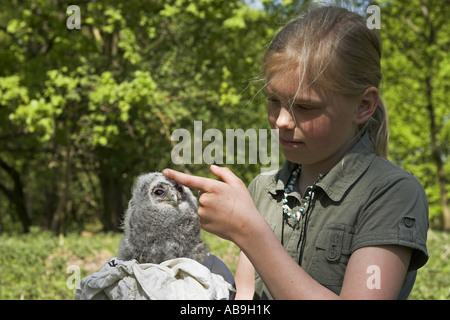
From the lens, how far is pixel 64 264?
22.7ft

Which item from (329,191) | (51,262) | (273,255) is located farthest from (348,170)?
(51,262)

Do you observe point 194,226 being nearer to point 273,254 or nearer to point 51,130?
point 273,254

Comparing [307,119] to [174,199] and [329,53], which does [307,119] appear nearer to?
[329,53]

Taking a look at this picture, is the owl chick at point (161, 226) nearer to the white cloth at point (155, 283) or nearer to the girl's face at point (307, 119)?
the white cloth at point (155, 283)

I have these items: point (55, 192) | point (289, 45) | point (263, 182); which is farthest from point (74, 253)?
point (55, 192)

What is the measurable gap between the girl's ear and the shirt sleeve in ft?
0.82

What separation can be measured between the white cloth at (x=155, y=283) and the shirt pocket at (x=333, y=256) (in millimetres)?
312

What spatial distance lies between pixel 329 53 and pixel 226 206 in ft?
1.99

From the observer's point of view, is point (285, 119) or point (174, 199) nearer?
point (285, 119)

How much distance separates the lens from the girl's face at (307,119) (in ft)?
5.34

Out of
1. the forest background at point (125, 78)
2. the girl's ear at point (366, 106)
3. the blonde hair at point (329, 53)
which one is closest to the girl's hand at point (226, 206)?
the blonde hair at point (329, 53)

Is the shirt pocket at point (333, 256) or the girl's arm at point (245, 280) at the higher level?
the shirt pocket at point (333, 256)

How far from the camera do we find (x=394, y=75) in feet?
53.5

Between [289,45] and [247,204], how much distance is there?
22.6 inches
